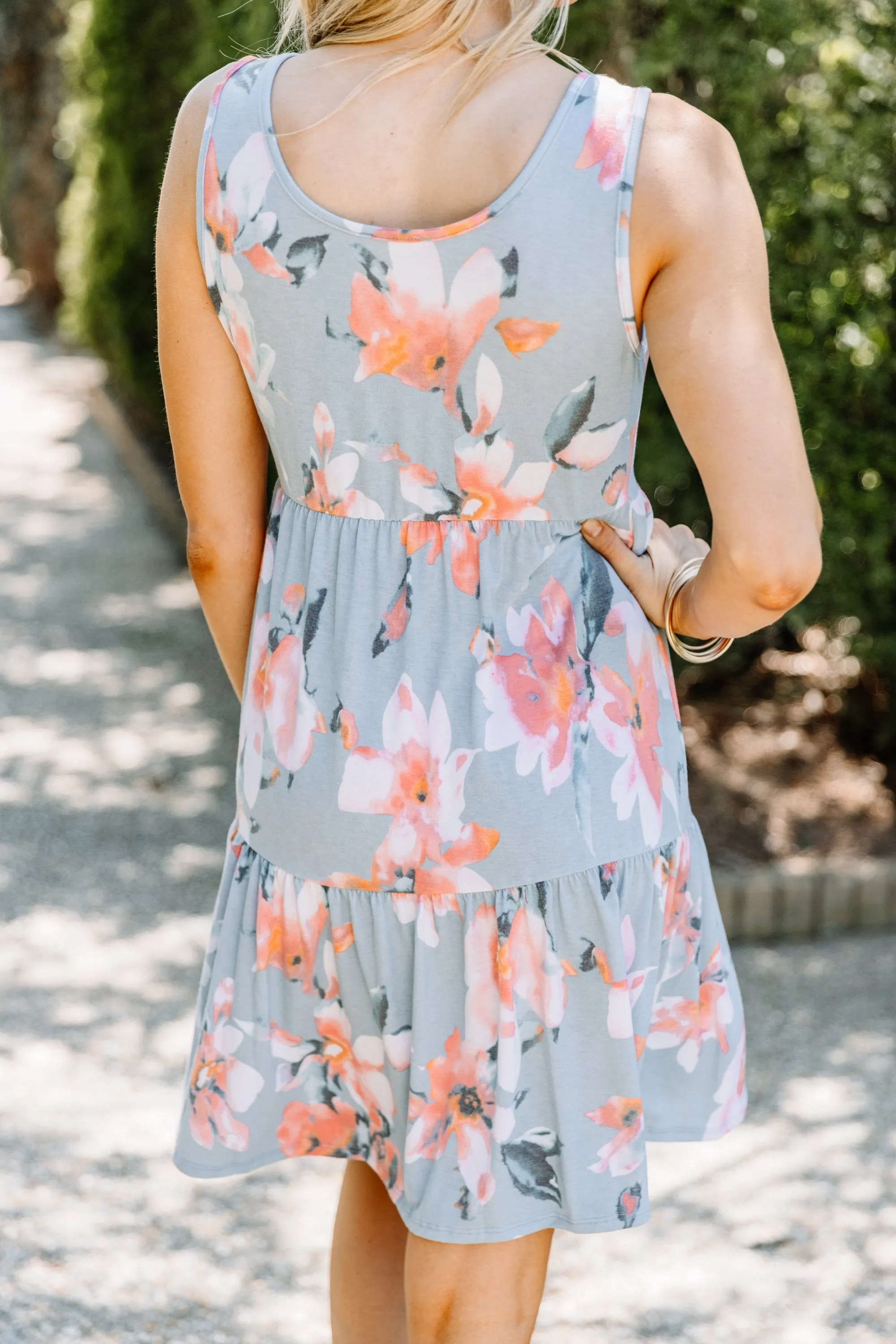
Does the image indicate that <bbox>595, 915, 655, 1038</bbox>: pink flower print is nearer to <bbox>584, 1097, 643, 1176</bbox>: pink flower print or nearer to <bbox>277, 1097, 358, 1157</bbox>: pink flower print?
<bbox>584, 1097, 643, 1176</bbox>: pink flower print

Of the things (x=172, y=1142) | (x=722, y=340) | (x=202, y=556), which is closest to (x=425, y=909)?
(x=202, y=556)

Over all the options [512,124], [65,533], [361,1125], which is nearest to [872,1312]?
[361,1125]

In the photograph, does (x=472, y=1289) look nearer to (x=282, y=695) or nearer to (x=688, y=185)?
(x=282, y=695)

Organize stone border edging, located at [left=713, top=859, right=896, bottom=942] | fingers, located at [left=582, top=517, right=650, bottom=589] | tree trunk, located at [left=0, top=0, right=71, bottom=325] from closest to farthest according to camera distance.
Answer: fingers, located at [left=582, top=517, right=650, bottom=589] < stone border edging, located at [left=713, top=859, right=896, bottom=942] < tree trunk, located at [left=0, top=0, right=71, bottom=325]

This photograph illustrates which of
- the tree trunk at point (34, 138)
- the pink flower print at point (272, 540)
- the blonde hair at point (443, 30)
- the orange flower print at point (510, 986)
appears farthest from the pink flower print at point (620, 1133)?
the tree trunk at point (34, 138)

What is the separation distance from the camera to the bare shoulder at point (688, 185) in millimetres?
1348

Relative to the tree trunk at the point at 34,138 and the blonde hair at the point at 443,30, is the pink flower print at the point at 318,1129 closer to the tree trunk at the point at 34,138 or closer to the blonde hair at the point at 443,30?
the blonde hair at the point at 443,30

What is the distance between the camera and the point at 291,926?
64.1 inches

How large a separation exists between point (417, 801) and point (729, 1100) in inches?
22.2

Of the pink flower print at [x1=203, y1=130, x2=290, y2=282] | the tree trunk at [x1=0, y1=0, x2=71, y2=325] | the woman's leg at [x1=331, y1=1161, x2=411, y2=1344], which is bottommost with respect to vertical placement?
the tree trunk at [x1=0, y1=0, x2=71, y2=325]

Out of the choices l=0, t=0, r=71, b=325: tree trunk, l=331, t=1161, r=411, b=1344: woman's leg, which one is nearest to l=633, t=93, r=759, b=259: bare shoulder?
l=331, t=1161, r=411, b=1344: woman's leg

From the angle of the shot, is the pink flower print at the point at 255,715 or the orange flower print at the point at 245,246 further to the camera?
the pink flower print at the point at 255,715

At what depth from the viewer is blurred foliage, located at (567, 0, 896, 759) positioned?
140 inches

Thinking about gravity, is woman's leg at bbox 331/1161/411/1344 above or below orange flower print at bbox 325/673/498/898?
below
